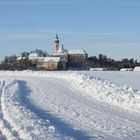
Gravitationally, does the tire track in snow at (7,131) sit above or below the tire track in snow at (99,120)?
above

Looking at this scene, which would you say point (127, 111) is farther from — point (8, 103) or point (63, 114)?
point (8, 103)

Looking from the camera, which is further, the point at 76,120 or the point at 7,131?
the point at 76,120

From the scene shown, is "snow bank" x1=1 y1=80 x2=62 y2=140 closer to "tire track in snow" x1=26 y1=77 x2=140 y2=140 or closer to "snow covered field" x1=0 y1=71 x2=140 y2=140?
"snow covered field" x1=0 y1=71 x2=140 y2=140

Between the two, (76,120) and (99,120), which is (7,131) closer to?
(76,120)

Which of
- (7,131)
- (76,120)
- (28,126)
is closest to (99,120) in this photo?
(76,120)

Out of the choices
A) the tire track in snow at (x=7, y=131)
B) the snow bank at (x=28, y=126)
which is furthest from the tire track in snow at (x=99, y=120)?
the tire track in snow at (x=7, y=131)

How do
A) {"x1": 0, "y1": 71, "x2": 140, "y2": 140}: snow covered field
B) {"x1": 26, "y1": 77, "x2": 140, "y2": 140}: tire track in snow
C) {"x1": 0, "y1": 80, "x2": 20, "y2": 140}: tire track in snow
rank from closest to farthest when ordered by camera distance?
{"x1": 0, "y1": 80, "x2": 20, "y2": 140}: tire track in snow
{"x1": 0, "y1": 71, "x2": 140, "y2": 140}: snow covered field
{"x1": 26, "y1": 77, "x2": 140, "y2": 140}: tire track in snow

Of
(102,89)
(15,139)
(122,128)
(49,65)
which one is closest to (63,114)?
(122,128)

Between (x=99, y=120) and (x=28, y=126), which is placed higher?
(x=28, y=126)

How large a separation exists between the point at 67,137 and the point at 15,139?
4.31 feet

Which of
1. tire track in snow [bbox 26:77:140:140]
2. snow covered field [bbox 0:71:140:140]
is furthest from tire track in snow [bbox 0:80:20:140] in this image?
tire track in snow [bbox 26:77:140:140]

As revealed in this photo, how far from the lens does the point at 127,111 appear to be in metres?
17.0

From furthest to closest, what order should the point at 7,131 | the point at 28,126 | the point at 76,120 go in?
the point at 76,120
the point at 28,126
the point at 7,131

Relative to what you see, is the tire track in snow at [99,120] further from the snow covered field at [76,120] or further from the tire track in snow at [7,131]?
the tire track in snow at [7,131]
